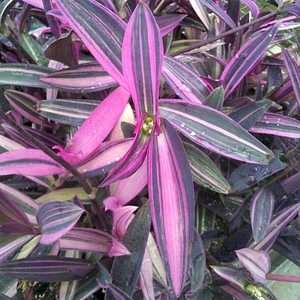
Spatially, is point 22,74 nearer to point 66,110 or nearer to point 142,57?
point 66,110

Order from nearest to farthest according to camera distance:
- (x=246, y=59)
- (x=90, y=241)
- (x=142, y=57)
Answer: (x=142, y=57), (x=90, y=241), (x=246, y=59)

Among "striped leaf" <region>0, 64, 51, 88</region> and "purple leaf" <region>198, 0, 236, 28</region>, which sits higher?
"purple leaf" <region>198, 0, 236, 28</region>

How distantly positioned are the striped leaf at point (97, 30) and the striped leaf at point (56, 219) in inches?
4.5

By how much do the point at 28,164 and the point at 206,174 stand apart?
0.55ft

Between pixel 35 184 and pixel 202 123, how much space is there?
263 millimetres

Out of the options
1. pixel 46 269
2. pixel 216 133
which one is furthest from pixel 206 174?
pixel 46 269

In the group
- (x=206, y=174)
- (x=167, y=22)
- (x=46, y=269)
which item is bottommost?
(x=46, y=269)

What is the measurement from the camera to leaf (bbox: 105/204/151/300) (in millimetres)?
511

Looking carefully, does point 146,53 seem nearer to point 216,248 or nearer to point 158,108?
point 158,108

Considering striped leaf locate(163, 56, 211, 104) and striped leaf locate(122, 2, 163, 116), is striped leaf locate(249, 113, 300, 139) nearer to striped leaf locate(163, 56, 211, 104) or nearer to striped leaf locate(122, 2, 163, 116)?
striped leaf locate(163, 56, 211, 104)

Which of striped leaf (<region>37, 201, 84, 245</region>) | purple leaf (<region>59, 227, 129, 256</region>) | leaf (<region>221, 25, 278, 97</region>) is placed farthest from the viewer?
leaf (<region>221, 25, 278, 97</region>)

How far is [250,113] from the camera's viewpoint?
57 cm

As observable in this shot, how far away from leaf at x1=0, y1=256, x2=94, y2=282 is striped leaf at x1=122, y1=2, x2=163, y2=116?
182 millimetres

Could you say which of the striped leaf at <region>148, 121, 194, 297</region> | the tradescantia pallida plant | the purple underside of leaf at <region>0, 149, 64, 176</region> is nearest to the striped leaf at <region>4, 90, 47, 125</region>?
the tradescantia pallida plant
